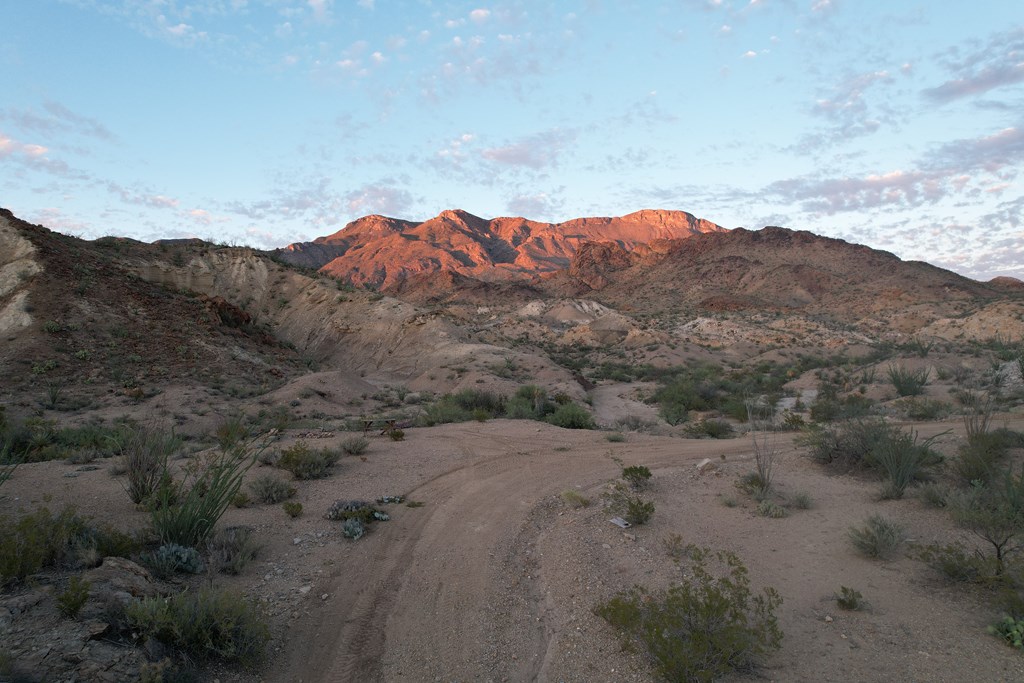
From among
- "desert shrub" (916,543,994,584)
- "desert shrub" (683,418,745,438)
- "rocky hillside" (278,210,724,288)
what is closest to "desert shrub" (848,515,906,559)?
"desert shrub" (916,543,994,584)

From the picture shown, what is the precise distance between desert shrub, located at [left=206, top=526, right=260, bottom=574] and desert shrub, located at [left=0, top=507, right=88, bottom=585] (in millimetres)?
1138

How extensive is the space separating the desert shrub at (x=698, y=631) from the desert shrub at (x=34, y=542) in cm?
456

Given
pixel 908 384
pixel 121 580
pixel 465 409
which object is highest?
pixel 908 384

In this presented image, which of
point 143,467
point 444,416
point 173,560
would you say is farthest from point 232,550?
point 444,416

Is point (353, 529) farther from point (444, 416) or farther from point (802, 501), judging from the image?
point (444, 416)

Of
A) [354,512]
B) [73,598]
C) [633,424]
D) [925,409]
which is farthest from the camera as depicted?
[633,424]

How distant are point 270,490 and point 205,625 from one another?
3.67 meters

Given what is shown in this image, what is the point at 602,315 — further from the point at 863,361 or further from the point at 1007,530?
the point at 1007,530

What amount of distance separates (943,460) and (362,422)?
38.3 feet

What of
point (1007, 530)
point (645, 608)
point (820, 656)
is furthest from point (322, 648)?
point (1007, 530)

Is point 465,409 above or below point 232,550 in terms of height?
above

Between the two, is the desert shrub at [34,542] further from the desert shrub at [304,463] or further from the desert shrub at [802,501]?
the desert shrub at [802,501]

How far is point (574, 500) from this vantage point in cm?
776

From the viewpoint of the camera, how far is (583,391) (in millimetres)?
25109
